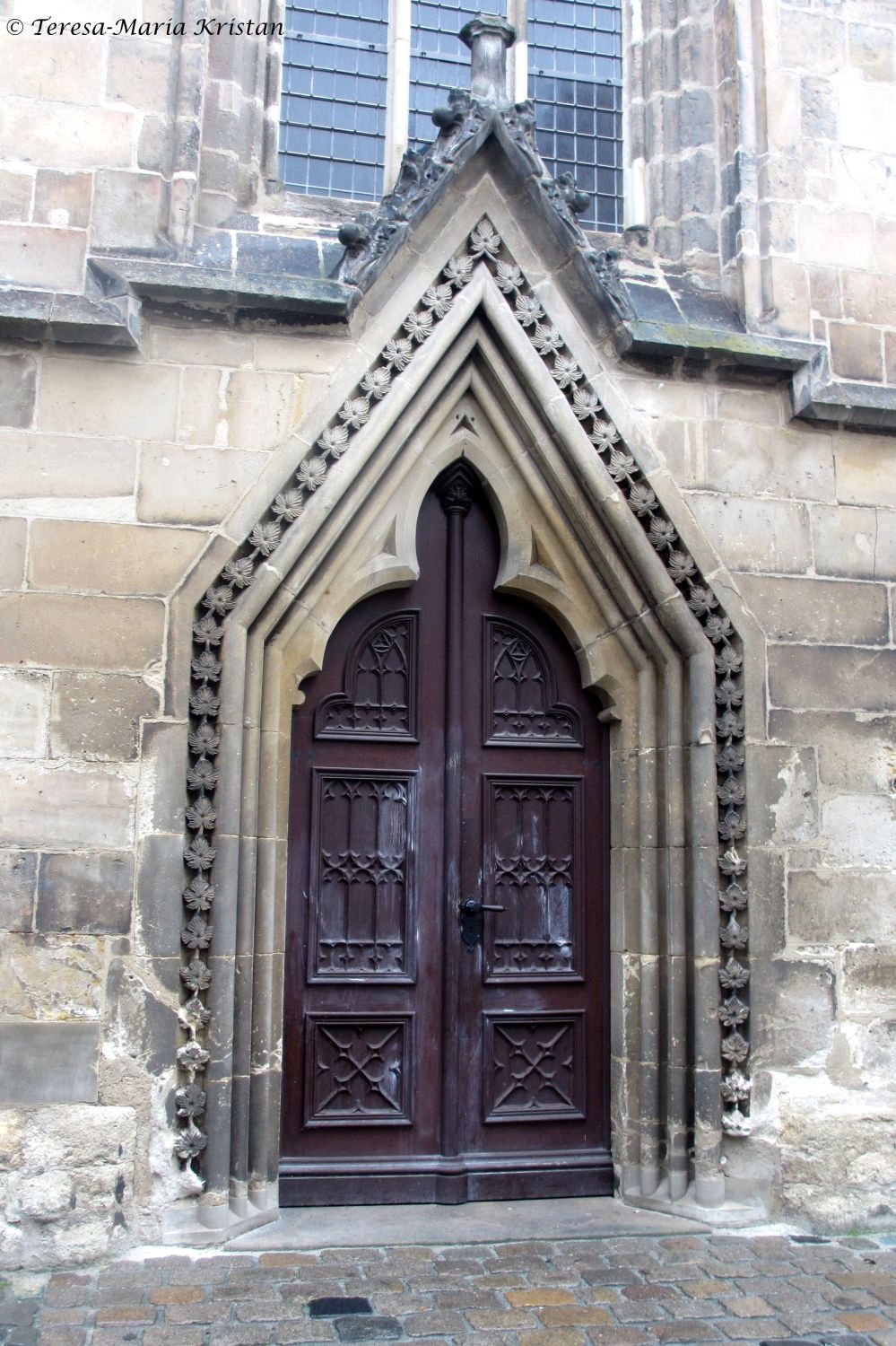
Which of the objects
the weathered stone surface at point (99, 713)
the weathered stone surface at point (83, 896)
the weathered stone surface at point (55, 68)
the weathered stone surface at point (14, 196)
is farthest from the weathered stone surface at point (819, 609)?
the weathered stone surface at point (55, 68)

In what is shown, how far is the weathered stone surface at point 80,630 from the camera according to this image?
15.3ft

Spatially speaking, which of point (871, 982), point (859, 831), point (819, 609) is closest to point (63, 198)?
point (819, 609)

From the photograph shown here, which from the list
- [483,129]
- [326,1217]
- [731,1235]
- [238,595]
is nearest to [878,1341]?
[731,1235]

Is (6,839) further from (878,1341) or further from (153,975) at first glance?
(878,1341)

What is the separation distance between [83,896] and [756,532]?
10.5 ft

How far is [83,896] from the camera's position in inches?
179

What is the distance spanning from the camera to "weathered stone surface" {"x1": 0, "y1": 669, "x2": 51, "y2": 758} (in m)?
4.58

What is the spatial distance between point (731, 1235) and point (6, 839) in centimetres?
317

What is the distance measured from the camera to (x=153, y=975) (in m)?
4.54

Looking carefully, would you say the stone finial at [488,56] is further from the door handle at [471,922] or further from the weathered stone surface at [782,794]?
the door handle at [471,922]

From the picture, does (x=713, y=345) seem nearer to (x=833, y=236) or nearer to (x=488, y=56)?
(x=833, y=236)

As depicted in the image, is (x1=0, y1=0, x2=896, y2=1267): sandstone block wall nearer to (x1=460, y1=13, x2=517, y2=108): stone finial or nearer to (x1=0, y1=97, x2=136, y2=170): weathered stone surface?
(x1=0, y1=97, x2=136, y2=170): weathered stone surface

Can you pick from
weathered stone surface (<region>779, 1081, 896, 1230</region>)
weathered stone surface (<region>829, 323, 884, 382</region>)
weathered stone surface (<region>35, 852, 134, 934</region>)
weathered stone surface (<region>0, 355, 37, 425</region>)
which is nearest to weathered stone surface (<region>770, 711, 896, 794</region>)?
weathered stone surface (<region>779, 1081, 896, 1230</region>)

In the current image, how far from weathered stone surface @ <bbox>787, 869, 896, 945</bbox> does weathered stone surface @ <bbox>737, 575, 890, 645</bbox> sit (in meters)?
1.02
